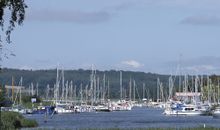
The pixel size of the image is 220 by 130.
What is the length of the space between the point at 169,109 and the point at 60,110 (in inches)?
1214

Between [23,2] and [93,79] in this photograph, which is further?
[93,79]

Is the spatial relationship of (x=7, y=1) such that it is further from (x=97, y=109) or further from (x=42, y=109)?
(x=97, y=109)

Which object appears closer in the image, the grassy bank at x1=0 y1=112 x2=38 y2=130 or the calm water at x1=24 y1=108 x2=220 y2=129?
the grassy bank at x1=0 y1=112 x2=38 y2=130

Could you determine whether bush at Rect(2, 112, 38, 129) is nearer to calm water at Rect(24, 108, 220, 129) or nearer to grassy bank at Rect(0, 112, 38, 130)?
grassy bank at Rect(0, 112, 38, 130)

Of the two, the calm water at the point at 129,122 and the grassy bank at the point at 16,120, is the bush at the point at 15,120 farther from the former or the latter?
the calm water at the point at 129,122

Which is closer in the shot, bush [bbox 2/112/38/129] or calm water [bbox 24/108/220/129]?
bush [bbox 2/112/38/129]

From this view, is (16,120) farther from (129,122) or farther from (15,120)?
(129,122)

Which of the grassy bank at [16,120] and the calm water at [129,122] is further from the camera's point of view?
the calm water at [129,122]

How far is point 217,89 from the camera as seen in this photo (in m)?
193

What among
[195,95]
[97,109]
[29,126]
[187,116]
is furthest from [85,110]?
[29,126]

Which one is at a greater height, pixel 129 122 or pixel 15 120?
pixel 15 120

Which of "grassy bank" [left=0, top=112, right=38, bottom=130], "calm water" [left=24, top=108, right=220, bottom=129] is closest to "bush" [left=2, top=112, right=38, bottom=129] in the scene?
"grassy bank" [left=0, top=112, right=38, bottom=130]

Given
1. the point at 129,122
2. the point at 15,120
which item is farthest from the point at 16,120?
the point at 129,122

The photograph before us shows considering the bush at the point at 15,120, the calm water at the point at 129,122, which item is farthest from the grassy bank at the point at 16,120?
the calm water at the point at 129,122
